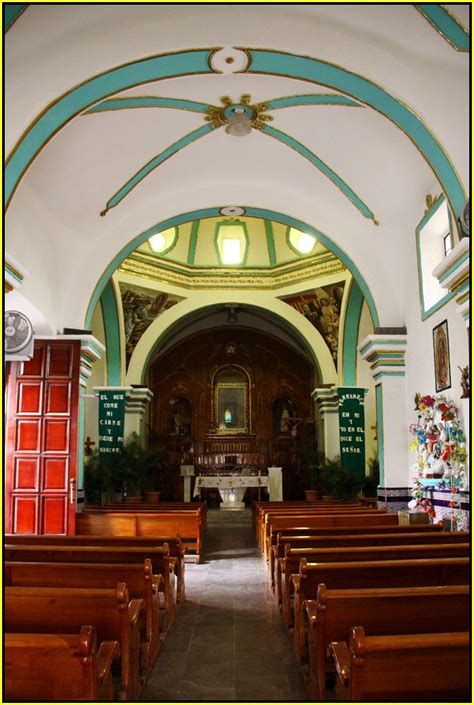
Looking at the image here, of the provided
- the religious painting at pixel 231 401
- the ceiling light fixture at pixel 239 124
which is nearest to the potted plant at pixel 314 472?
the religious painting at pixel 231 401

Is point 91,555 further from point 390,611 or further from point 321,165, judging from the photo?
point 321,165

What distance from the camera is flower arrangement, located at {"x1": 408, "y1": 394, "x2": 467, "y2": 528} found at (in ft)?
25.3

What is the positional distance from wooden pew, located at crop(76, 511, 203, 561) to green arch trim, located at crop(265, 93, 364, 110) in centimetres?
580

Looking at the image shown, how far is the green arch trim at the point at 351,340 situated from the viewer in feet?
51.6

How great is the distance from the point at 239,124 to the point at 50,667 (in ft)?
25.4

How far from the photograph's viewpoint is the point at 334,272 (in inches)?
623

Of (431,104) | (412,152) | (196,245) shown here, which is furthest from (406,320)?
(196,245)

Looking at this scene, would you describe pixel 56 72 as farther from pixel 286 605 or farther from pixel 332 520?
pixel 332 520

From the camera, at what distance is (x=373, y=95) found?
6973mm

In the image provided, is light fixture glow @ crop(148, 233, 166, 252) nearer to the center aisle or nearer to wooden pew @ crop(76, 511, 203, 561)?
wooden pew @ crop(76, 511, 203, 561)

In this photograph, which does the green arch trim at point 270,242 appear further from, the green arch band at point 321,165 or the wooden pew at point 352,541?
the wooden pew at point 352,541

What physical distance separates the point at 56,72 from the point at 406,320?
6490 mm

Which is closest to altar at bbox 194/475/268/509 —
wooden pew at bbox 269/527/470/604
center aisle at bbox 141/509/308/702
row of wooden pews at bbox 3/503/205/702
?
center aisle at bbox 141/509/308/702

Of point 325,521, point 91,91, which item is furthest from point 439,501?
point 91,91
